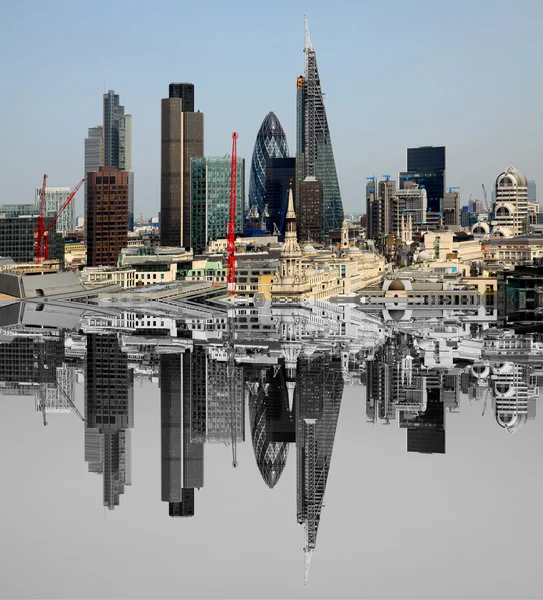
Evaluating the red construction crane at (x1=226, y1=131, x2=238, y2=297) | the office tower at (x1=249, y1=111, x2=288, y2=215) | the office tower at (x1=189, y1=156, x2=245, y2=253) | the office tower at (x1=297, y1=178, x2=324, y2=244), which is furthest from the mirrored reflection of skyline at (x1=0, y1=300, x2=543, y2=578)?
the office tower at (x1=249, y1=111, x2=288, y2=215)

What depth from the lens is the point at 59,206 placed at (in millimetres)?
39625

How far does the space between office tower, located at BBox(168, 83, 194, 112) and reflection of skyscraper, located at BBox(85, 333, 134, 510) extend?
1344 inches

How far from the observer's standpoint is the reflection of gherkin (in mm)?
8883

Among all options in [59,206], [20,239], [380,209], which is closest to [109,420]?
[20,239]

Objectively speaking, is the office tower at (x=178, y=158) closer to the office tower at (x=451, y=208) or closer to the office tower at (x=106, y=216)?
the office tower at (x=106, y=216)

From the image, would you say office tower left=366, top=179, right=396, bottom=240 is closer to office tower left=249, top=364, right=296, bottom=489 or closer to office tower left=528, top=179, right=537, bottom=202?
office tower left=528, top=179, right=537, bottom=202

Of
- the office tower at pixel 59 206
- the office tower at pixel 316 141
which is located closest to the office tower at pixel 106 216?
the office tower at pixel 59 206

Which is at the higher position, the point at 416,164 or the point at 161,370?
the point at 416,164

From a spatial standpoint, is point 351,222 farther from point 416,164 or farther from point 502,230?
point 502,230

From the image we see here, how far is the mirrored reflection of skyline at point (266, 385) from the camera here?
9.10 meters

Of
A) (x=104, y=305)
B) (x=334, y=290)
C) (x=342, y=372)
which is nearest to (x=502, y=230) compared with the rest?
(x=334, y=290)

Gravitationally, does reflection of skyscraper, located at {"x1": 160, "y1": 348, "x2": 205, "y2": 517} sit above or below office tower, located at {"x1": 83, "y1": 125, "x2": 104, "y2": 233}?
below

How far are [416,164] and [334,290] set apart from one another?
2852 centimetres

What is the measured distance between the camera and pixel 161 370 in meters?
12.7
